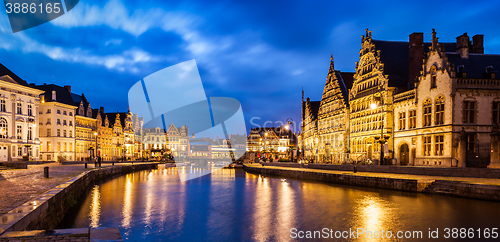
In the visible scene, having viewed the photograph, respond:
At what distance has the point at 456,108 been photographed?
32.4 m

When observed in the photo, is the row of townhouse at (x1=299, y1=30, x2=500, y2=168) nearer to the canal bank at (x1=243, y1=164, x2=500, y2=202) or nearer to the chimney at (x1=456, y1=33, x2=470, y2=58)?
the chimney at (x1=456, y1=33, x2=470, y2=58)

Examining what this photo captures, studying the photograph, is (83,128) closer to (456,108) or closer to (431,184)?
(456,108)

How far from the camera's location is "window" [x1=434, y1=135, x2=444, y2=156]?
34062mm

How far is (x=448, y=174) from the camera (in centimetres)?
2383

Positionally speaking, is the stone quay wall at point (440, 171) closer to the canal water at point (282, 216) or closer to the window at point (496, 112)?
the canal water at point (282, 216)

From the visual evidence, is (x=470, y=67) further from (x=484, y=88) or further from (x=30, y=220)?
(x=30, y=220)

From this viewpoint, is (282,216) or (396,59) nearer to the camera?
(282,216)

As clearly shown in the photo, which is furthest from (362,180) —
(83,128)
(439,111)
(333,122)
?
(83,128)

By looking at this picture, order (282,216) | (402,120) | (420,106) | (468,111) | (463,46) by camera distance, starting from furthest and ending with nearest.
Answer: (402,120) < (420,106) < (463,46) < (468,111) < (282,216)

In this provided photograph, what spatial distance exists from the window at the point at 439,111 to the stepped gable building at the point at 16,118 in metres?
56.3

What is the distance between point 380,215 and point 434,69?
24.6 metres

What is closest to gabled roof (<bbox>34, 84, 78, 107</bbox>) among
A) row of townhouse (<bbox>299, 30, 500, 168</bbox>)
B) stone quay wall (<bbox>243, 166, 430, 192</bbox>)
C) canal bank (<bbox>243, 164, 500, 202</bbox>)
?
stone quay wall (<bbox>243, 166, 430, 192</bbox>)

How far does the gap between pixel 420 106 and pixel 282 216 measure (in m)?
26.6

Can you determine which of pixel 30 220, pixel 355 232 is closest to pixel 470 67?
pixel 355 232
